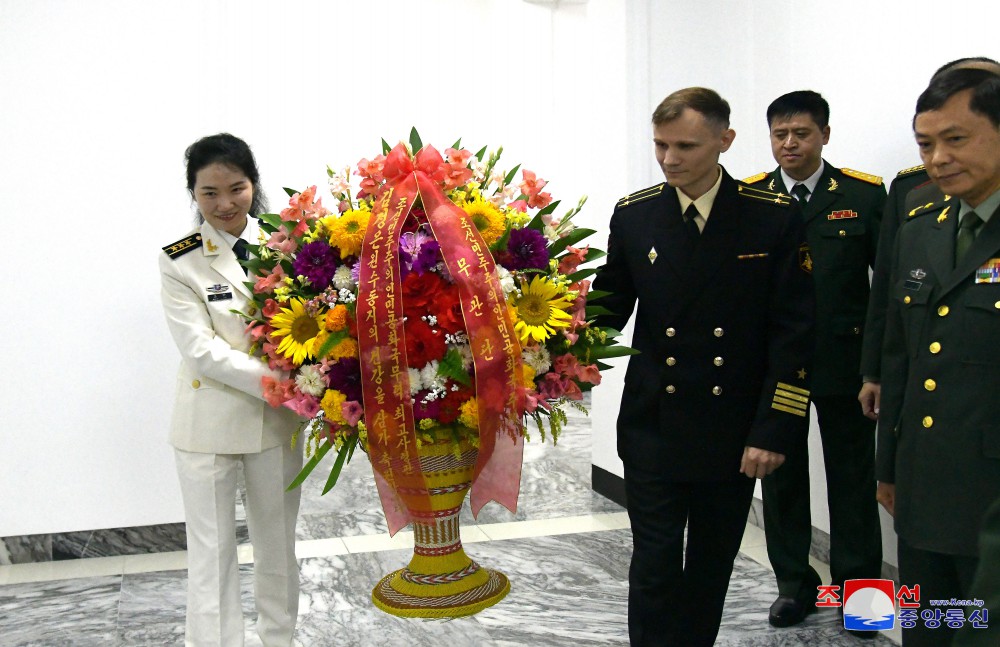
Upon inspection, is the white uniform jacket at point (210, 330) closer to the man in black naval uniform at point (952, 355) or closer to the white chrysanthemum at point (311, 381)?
the white chrysanthemum at point (311, 381)

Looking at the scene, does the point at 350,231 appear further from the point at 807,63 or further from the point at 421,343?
the point at 807,63

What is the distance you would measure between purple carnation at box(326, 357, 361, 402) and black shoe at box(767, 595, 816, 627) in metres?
2.07

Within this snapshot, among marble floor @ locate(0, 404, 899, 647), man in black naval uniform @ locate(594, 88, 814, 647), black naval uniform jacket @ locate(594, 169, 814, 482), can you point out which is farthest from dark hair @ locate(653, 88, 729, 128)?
marble floor @ locate(0, 404, 899, 647)

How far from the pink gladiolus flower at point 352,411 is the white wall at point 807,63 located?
7.83ft

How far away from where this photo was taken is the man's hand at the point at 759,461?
2342 millimetres

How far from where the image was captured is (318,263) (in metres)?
1.89

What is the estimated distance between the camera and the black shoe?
10.7ft

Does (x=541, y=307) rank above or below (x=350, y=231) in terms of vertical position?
below

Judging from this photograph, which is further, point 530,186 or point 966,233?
point 966,233

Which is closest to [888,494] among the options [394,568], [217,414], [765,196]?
[765,196]

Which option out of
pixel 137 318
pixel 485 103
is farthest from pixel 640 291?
pixel 485 103

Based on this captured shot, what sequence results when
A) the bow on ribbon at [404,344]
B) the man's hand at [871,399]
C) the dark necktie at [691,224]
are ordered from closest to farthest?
the bow on ribbon at [404,344] < the dark necktie at [691,224] < the man's hand at [871,399]

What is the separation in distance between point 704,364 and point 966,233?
2.17 ft

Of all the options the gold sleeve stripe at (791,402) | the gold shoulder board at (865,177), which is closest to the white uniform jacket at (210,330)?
the gold sleeve stripe at (791,402)
